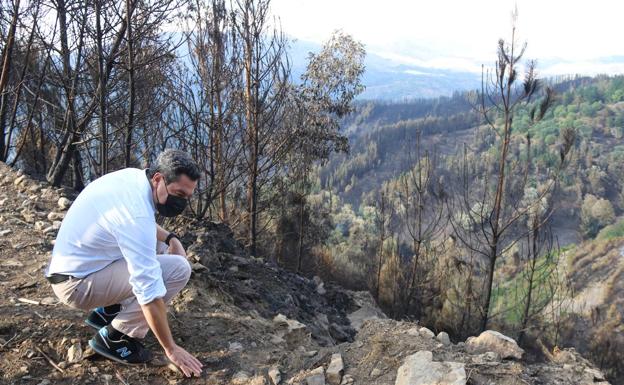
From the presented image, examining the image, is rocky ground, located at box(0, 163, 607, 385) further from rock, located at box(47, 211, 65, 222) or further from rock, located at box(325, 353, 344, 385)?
rock, located at box(47, 211, 65, 222)

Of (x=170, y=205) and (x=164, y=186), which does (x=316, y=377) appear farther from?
(x=164, y=186)

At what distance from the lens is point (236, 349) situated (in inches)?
128

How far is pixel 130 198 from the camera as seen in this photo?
2.41m

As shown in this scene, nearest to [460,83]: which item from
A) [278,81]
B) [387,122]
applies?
[387,122]

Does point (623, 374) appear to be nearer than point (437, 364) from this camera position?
No

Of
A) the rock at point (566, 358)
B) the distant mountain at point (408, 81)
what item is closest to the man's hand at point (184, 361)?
the rock at point (566, 358)

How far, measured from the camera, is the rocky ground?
2766 millimetres

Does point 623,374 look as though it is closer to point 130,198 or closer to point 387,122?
point 130,198

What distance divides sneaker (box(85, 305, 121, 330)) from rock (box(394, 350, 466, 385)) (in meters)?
1.80

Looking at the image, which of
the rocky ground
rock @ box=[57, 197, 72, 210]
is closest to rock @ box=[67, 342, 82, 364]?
the rocky ground

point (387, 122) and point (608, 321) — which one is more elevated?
point (387, 122)

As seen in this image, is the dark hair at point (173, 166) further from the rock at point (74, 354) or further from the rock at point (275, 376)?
the rock at point (275, 376)

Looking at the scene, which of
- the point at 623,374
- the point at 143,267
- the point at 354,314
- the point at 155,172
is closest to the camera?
the point at 143,267

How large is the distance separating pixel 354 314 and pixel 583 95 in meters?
61.8
